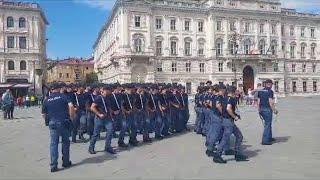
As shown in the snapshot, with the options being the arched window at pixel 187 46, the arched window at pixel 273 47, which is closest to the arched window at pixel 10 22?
the arched window at pixel 187 46

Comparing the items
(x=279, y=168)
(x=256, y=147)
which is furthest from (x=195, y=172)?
(x=256, y=147)

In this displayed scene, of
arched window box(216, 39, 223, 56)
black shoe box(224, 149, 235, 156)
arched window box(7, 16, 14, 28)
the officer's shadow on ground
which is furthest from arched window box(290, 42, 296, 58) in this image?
the officer's shadow on ground

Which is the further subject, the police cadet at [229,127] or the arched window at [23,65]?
the arched window at [23,65]

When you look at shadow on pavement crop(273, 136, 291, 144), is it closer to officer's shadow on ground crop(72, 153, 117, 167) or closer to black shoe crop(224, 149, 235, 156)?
black shoe crop(224, 149, 235, 156)

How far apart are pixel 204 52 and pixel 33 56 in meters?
26.3

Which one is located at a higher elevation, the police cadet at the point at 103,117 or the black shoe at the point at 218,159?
the police cadet at the point at 103,117

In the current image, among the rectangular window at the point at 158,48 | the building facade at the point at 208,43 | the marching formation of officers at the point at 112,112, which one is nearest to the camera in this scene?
the marching formation of officers at the point at 112,112

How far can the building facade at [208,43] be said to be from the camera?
59406 mm

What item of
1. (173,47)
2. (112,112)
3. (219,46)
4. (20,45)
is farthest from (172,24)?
(112,112)

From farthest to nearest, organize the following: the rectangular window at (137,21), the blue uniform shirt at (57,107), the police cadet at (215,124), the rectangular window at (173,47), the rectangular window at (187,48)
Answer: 1. the rectangular window at (187,48)
2. the rectangular window at (173,47)
3. the rectangular window at (137,21)
4. the police cadet at (215,124)
5. the blue uniform shirt at (57,107)

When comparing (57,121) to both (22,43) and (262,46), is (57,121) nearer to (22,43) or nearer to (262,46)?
(22,43)

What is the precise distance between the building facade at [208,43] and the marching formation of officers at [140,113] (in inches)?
1732

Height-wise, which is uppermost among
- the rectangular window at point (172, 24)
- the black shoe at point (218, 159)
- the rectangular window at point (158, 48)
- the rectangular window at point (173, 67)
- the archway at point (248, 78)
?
the rectangular window at point (172, 24)

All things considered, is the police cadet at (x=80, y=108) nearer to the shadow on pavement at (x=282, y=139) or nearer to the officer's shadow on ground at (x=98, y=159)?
the officer's shadow on ground at (x=98, y=159)
